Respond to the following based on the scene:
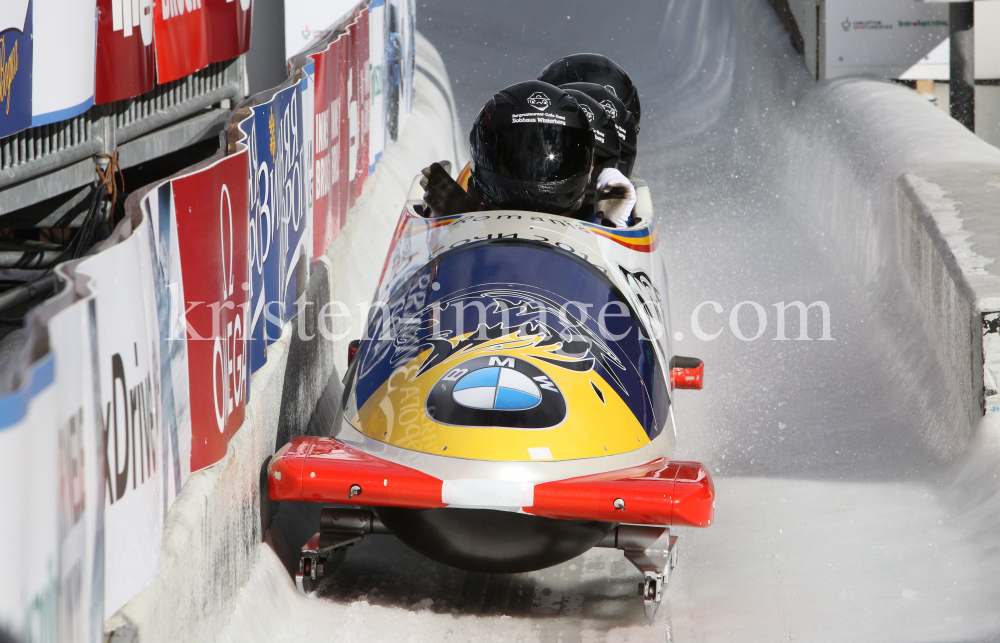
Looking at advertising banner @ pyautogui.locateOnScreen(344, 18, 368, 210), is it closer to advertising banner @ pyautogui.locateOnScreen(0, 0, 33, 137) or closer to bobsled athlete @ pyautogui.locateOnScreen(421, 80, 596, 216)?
advertising banner @ pyautogui.locateOnScreen(0, 0, 33, 137)

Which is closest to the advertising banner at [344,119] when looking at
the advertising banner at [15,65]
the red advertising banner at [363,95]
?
the red advertising banner at [363,95]

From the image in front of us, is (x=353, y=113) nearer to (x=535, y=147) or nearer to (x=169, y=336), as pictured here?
(x=535, y=147)

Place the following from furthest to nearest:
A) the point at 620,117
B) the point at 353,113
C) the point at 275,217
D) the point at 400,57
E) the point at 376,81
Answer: the point at 400,57 → the point at 376,81 → the point at 353,113 → the point at 620,117 → the point at 275,217

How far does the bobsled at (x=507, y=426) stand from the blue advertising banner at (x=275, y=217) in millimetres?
330

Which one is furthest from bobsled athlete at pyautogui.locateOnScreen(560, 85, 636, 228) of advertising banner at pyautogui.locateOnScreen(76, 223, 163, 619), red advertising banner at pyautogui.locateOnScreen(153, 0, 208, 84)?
red advertising banner at pyautogui.locateOnScreen(153, 0, 208, 84)

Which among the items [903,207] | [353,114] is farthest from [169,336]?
[903,207]

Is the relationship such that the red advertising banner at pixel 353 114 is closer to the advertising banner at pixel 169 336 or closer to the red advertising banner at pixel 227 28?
the red advertising banner at pixel 227 28

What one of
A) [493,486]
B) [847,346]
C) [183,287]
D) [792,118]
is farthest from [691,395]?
[792,118]

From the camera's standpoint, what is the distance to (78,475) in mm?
1532

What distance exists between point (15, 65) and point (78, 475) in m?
2.51

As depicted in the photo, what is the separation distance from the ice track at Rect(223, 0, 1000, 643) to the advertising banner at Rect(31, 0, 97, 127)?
2061mm

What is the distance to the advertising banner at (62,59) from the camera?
379 centimetres

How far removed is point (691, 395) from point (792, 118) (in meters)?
5.12

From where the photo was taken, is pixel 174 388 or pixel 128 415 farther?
pixel 174 388
